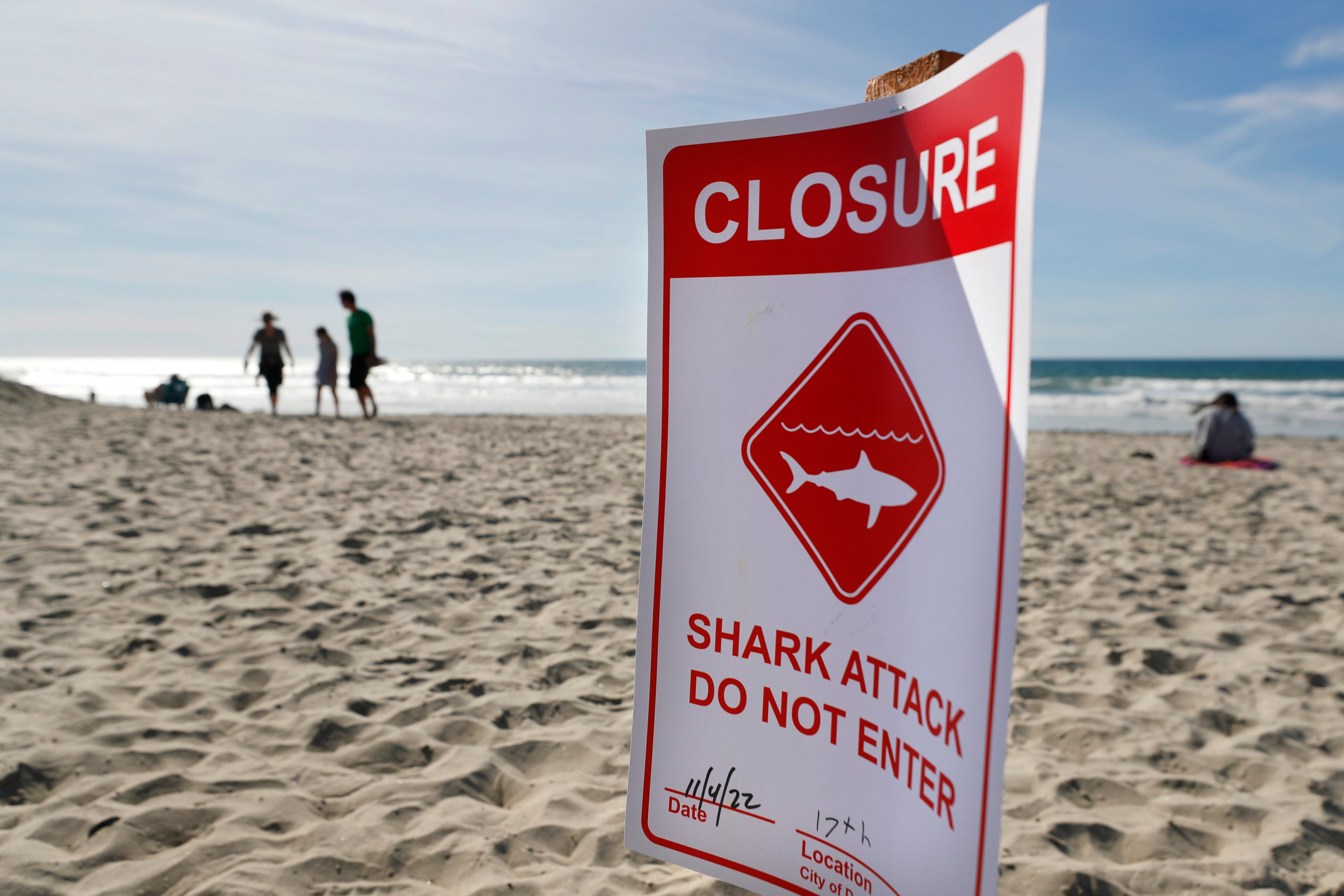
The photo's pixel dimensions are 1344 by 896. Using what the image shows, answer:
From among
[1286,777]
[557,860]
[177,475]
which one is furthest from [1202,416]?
[177,475]

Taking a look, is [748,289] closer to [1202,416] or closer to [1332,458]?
[1202,416]

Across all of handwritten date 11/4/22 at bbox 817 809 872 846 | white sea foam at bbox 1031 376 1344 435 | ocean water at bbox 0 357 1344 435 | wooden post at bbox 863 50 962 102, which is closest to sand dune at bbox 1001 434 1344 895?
handwritten date 11/4/22 at bbox 817 809 872 846

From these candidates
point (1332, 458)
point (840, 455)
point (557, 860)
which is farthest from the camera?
point (1332, 458)

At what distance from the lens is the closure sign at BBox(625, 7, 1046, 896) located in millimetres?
1032

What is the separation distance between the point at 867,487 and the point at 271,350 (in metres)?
12.8

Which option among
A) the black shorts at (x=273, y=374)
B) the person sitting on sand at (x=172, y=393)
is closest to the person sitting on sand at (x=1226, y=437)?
the black shorts at (x=273, y=374)

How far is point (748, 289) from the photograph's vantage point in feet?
4.42

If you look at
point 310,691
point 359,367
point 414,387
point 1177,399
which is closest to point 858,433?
point 310,691

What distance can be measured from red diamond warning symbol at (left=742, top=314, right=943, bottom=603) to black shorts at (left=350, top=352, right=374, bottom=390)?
10.4 metres

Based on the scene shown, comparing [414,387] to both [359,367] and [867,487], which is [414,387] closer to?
[359,367]

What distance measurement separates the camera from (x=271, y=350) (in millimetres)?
12039

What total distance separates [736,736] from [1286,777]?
237cm

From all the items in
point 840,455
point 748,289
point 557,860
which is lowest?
point 557,860

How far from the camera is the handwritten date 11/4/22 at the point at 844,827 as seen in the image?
1.25 m
